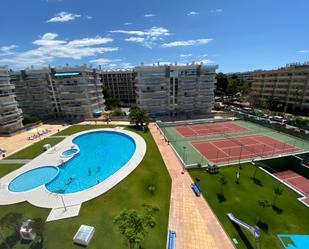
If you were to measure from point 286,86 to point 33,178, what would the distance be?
8728cm

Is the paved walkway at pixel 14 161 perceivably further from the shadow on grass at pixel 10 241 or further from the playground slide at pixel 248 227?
the playground slide at pixel 248 227

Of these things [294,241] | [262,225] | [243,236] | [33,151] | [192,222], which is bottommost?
[294,241]

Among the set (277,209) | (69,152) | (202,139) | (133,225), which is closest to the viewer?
(133,225)

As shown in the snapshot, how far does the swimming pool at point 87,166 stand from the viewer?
2538 cm

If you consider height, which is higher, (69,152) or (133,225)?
(133,225)

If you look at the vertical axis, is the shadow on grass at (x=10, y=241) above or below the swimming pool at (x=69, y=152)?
above

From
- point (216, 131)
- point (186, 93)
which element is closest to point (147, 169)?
point (216, 131)

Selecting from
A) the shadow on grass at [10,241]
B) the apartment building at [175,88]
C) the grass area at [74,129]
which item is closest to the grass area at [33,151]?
the grass area at [74,129]

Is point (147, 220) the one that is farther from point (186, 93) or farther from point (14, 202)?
point (186, 93)

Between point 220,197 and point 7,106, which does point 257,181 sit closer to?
point 220,197

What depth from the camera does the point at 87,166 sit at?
31062mm

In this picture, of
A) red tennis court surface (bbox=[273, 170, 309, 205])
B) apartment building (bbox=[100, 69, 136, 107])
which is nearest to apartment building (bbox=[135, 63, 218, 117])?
apartment building (bbox=[100, 69, 136, 107])

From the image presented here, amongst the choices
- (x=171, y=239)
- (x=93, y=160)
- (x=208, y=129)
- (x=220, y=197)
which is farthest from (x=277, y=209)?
(x=208, y=129)

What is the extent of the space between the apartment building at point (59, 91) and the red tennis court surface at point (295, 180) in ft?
186
